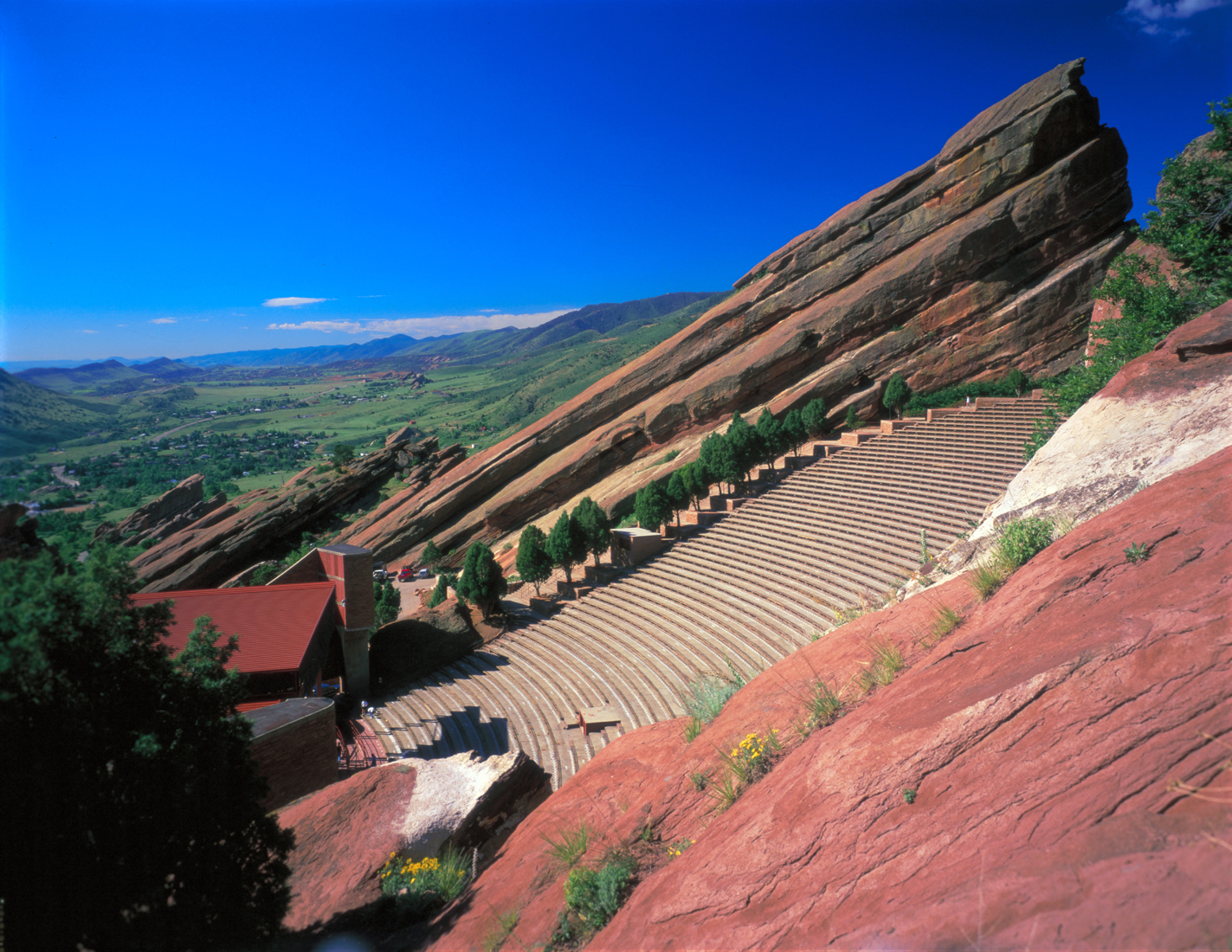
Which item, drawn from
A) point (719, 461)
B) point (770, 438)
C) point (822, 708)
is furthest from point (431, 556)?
point (822, 708)

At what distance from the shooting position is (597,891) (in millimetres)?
4266

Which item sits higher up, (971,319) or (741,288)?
(741,288)

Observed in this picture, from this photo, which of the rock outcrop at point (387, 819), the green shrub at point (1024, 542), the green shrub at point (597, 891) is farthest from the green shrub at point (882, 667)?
the rock outcrop at point (387, 819)

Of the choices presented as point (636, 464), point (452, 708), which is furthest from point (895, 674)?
point (636, 464)

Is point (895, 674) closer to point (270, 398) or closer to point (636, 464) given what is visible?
point (636, 464)

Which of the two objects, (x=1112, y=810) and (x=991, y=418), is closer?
(x=1112, y=810)

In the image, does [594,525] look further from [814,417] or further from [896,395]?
[896,395]

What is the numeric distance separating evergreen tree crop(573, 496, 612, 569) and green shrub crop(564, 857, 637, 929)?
18.4 metres

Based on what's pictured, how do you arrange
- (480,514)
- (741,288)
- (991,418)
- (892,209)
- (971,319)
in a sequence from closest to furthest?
(991,418) → (971,319) → (892,209) → (480,514) → (741,288)

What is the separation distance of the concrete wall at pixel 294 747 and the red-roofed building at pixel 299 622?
2.10 metres

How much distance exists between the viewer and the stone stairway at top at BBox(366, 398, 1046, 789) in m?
14.9

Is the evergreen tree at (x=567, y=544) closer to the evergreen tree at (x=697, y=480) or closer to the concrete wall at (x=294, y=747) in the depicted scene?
the evergreen tree at (x=697, y=480)

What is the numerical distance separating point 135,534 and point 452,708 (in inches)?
1710

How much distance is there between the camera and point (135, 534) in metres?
44.3
